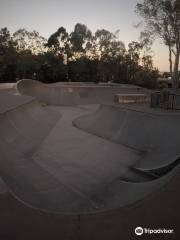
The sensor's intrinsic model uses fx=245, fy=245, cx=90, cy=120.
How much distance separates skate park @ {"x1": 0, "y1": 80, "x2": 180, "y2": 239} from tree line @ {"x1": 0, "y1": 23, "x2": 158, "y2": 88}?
3190cm

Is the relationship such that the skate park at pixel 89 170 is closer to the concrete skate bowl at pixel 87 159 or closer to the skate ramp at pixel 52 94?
the concrete skate bowl at pixel 87 159

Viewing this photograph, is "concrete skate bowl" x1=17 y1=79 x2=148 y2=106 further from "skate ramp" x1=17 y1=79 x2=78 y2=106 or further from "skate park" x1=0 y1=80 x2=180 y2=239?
"skate park" x1=0 y1=80 x2=180 y2=239

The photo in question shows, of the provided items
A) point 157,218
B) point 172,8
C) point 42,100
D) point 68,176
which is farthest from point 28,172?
point 172,8

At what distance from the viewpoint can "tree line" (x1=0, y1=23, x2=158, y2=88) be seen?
48000 millimetres

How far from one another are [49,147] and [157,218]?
7.49m

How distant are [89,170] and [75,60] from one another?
155 feet

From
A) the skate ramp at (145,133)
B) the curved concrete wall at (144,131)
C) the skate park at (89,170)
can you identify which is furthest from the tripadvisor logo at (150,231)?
the curved concrete wall at (144,131)

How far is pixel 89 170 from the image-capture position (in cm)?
848

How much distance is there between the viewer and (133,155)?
9969 millimetres

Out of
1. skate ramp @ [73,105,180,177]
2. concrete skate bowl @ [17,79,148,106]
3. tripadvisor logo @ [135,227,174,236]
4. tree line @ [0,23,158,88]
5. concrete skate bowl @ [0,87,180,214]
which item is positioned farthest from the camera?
tree line @ [0,23,158,88]

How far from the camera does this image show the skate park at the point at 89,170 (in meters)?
4.44

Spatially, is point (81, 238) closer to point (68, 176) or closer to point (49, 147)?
point (68, 176)

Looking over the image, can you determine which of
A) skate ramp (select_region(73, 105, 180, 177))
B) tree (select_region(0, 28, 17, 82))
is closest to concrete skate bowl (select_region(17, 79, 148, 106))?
skate ramp (select_region(73, 105, 180, 177))

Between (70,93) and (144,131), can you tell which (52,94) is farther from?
(144,131)
